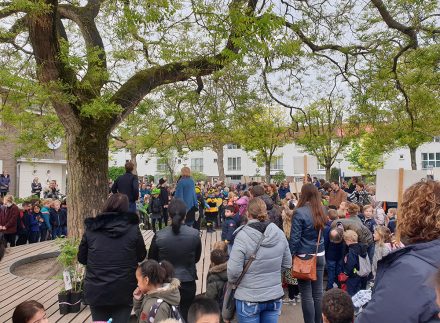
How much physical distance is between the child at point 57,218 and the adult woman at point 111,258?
9.42 meters

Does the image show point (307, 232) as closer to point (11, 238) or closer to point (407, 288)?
point (407, 288)

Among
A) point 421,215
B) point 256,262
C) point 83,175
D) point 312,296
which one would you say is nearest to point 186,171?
point 83,175

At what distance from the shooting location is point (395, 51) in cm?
980

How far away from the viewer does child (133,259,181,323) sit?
319cm

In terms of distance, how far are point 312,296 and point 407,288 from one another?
355cm

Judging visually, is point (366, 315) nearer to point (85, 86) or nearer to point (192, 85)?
point (85, 86)

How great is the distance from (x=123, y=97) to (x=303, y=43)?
452 cm

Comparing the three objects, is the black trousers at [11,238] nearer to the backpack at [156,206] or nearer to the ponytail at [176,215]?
the backpack at [156,206]

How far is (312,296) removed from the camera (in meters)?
5.03

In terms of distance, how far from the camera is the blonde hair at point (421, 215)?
1.92 meters

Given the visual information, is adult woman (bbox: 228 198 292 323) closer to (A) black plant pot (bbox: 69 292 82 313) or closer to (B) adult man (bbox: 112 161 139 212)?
(A) black plant pot (bbox: 69 292 82 313)

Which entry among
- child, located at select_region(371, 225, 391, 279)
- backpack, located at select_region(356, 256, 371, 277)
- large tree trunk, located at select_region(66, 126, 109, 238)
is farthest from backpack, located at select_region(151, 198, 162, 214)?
child, located at select_region(371, 225, 391, 279)

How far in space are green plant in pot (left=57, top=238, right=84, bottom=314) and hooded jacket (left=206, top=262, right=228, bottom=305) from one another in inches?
79.3

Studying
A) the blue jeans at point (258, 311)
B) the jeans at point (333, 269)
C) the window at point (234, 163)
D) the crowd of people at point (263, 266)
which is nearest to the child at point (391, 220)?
the crowd of people at point (263, 266)
